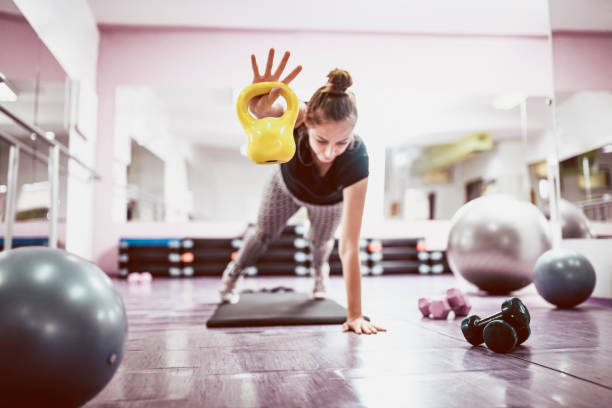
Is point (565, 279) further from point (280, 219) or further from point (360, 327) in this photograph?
point (280, 219)

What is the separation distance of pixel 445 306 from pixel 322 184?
77 cm

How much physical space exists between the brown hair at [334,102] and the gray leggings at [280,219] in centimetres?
77

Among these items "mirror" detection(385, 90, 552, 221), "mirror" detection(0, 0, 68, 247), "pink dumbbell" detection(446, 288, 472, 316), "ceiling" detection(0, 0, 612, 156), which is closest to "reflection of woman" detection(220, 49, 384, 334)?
"pink dumbbell" detection(446, 288, 472, 316)

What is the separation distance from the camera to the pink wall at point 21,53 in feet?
8.64

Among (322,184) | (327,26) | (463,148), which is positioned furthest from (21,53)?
(463,148)

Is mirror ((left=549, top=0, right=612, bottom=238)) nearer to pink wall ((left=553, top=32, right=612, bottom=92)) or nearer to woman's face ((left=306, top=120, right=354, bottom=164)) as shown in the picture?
pink wall ((left=553, top=32, right=612, bottom=92))

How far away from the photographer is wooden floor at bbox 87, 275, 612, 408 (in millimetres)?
896

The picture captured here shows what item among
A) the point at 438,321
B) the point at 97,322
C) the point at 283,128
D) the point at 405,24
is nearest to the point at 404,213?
the point at 405,24

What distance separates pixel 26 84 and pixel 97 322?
2873mm

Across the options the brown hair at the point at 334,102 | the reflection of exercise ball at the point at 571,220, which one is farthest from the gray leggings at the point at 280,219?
the reflection of exercise ball at the point at 571,220

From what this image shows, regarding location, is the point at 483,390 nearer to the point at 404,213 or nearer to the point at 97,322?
the point at 97,322

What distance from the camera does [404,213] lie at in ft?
19.3

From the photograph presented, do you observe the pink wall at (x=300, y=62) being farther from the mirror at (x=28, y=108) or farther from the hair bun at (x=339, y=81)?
the hair bun at (x=339, y=81)

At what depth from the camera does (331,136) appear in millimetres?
1358
